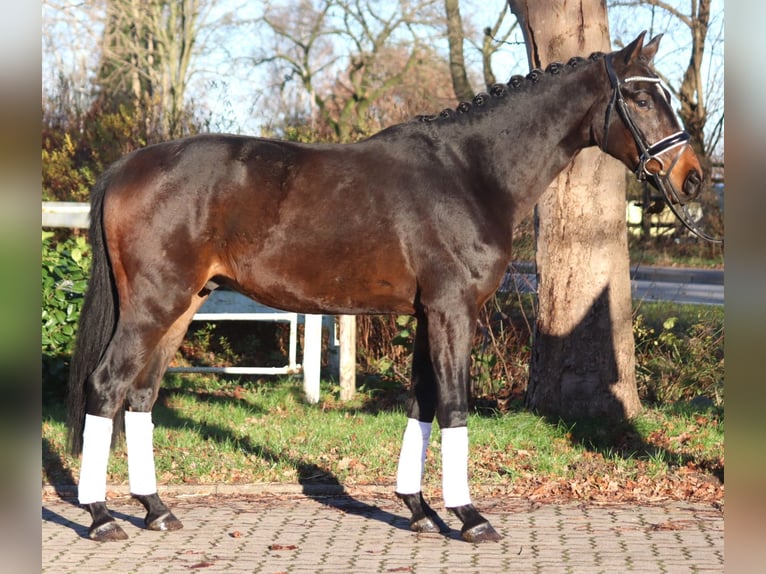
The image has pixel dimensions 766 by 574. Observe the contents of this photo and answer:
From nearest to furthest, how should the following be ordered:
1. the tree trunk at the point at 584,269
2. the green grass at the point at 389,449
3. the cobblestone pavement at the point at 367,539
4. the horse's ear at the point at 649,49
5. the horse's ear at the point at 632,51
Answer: the cobblestone pavement at the point at 367,539 < the horse's ear at the point at 632,51 < the horse's ear at the point at 649,49 < the green grass at the point at 389,449 < the tree trunk at the point at 584,269

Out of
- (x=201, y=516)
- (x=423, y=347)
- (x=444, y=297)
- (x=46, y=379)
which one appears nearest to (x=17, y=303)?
(x=444, y=297)

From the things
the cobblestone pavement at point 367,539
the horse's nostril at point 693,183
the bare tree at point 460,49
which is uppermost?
the bare tree at point 460,49

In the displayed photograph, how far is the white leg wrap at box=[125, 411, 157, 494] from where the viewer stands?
5.26 m

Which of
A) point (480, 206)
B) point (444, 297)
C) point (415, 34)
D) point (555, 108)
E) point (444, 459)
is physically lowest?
point (444, 459)

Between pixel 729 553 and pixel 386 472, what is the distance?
5.25 meters

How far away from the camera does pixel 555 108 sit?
5.19m

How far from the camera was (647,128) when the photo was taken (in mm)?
5027

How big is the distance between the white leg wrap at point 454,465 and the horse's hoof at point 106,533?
5.80 feet

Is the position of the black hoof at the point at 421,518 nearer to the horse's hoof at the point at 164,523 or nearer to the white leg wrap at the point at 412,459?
the white leg wrap at the point at 412,459

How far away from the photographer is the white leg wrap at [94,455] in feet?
16.5

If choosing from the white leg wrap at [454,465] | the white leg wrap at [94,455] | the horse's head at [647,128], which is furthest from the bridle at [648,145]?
the white leg wrap at [94,455]

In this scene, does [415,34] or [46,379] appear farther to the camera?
[415,34]

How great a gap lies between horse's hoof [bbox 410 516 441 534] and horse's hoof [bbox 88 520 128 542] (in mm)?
1588

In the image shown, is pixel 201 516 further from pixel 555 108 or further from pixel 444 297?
pixel 555 108
